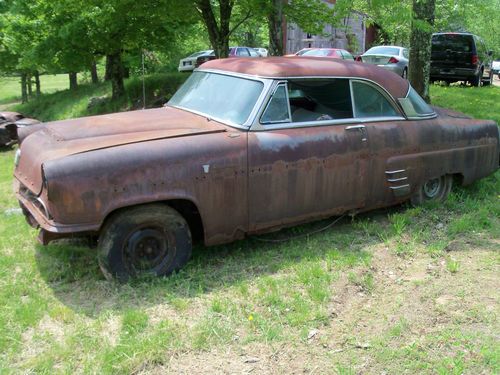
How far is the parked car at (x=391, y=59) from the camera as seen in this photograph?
664 inches

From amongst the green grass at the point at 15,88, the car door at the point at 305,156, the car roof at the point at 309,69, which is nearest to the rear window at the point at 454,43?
the car roof at the point at 309,69

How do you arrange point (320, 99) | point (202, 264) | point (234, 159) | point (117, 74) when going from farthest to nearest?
1. point (117, 74)
2. point (320, 99)
3. point (202, 264)
4. point (234, 159)

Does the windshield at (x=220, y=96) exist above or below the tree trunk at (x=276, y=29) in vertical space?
below

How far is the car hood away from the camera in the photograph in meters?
4.07

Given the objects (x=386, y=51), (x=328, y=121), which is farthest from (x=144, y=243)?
(x=386, y=51)

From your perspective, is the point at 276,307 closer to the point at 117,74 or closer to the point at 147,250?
the point at 147,250

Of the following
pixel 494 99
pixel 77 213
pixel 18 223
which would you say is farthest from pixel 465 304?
pixel 494 99

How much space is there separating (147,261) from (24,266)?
116 cm

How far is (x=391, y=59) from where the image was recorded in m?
17.0

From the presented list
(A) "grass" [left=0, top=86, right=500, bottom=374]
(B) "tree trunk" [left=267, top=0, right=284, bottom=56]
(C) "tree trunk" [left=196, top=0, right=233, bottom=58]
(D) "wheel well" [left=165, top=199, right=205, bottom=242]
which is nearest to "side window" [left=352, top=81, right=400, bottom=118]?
(A) "grass" [left=0, top=86, right=500, bottom=374]

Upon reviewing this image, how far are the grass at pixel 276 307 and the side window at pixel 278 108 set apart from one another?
1208 mm

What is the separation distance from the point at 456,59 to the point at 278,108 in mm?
13611

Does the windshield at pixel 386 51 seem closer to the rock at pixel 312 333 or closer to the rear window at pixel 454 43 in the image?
the rear window at pixel 454 43

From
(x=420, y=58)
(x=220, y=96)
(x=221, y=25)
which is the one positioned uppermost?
(x=221, y=25)
